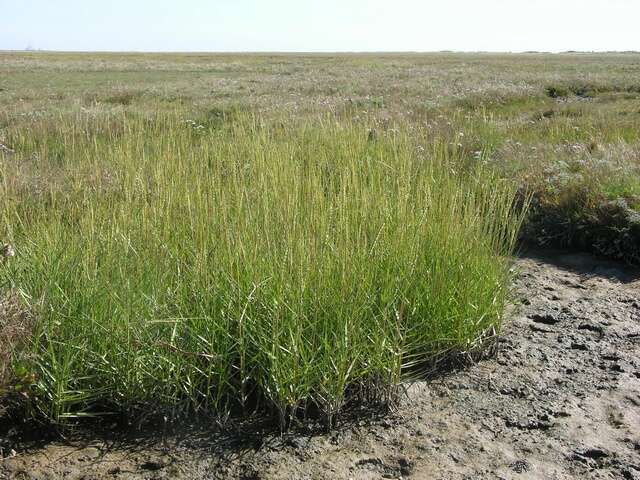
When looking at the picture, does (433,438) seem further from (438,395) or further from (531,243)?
(531,243)

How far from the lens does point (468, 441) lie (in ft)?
10.1

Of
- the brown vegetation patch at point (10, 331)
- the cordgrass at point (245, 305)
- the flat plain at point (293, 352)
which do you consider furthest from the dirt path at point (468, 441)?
the brown vegetation patch at point (10, 331)

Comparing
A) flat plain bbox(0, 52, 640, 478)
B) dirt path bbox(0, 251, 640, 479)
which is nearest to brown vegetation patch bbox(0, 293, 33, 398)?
flat plain bbox(0, 52, 640, 478)

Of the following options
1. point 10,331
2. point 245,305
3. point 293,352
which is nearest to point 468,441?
point 293,352

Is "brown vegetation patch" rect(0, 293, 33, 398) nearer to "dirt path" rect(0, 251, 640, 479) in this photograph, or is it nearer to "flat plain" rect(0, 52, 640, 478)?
"flat plain" rect(0, 52, 640, 478)

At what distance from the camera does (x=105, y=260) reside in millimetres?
3502

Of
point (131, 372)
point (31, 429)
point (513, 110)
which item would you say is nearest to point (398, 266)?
point (131, 372)

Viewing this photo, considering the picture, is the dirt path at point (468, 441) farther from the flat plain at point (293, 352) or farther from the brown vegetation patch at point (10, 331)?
the brown vegetation patch at point (10, 331)

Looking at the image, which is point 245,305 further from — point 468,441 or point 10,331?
point 468,441

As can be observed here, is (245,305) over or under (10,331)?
over

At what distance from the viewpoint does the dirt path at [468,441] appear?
2846 millimetres

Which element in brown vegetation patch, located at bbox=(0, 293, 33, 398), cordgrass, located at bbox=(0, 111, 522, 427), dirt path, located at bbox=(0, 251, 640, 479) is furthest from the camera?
cordgrass, located at bbox=(0, 111, 522, 427)

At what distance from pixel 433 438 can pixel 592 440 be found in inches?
29.9

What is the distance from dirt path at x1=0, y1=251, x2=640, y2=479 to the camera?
285 cm
